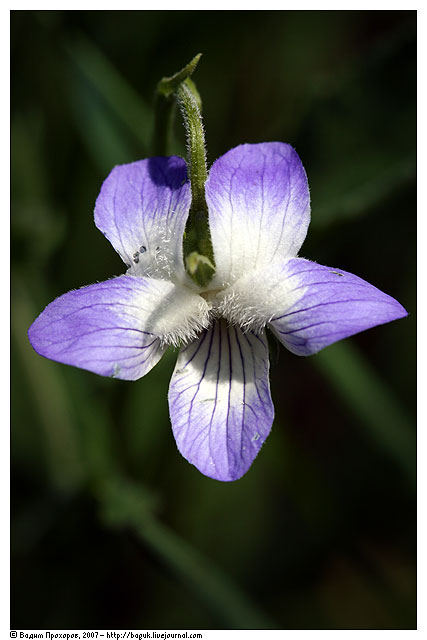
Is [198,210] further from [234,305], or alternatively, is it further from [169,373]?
[169,373]

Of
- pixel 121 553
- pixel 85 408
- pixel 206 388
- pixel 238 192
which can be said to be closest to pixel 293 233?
pixel 238 192

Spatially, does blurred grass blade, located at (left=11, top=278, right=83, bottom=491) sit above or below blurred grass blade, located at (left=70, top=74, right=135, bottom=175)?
below

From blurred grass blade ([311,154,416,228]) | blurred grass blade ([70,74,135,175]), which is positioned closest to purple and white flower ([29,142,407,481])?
blurred grass blade ([311,154,416,228])

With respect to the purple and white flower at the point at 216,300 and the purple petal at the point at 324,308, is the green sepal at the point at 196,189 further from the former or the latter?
the purple petal at the point at 324,308

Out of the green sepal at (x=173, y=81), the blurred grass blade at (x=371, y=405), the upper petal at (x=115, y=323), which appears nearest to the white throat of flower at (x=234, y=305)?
the upper petal at (x=115, y=323)

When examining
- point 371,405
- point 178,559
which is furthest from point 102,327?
point 371,405

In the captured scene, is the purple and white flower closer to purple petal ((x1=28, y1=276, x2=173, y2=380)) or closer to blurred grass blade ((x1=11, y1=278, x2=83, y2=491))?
purple petal ((x1=28, y1=276, x2=173, y2=380))

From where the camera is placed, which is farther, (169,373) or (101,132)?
(169,373)
